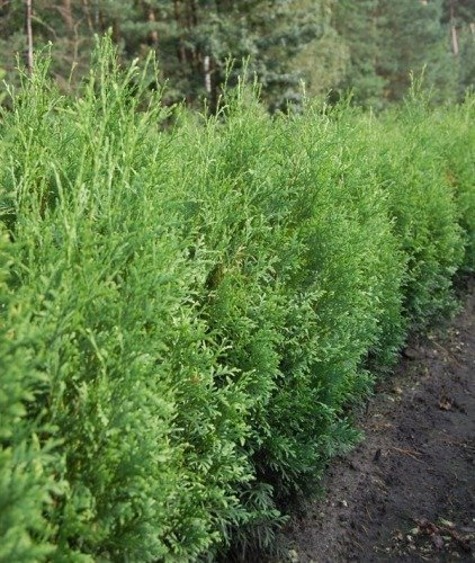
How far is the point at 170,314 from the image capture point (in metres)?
2.62

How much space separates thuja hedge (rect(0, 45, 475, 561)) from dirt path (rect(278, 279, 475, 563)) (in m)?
0.36

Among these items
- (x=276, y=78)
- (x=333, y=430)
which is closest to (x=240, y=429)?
(x=333, y=430)

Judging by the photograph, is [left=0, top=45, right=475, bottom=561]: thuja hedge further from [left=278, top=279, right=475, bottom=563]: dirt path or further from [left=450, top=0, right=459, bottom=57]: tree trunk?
[left=450, top=0, right=459, bottom=57]: tree trunk

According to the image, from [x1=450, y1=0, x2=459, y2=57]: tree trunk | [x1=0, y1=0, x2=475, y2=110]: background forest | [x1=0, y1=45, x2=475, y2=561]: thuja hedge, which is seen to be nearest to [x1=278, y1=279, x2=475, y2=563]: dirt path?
[x1=0, y1=45, x2=475, y2=561]: thuja hedge

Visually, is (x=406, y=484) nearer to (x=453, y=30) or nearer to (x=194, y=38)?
(x=194, y=38)

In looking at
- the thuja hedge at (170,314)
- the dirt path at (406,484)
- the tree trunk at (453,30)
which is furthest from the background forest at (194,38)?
the tree trunk at (453,30)

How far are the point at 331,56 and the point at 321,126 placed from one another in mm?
19465

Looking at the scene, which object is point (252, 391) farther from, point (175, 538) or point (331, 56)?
point (331, 56)

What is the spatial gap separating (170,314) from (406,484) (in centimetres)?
271

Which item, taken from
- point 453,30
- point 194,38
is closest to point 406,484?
point 194,38

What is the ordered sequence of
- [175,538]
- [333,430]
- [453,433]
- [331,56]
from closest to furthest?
[175,538]
[333,430]
[453,433]
[331,56]

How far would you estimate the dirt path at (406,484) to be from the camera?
377 centimetres

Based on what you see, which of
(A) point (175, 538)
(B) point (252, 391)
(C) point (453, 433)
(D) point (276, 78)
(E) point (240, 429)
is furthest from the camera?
(D) point (276, 78)

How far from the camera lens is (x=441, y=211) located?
250 inches
